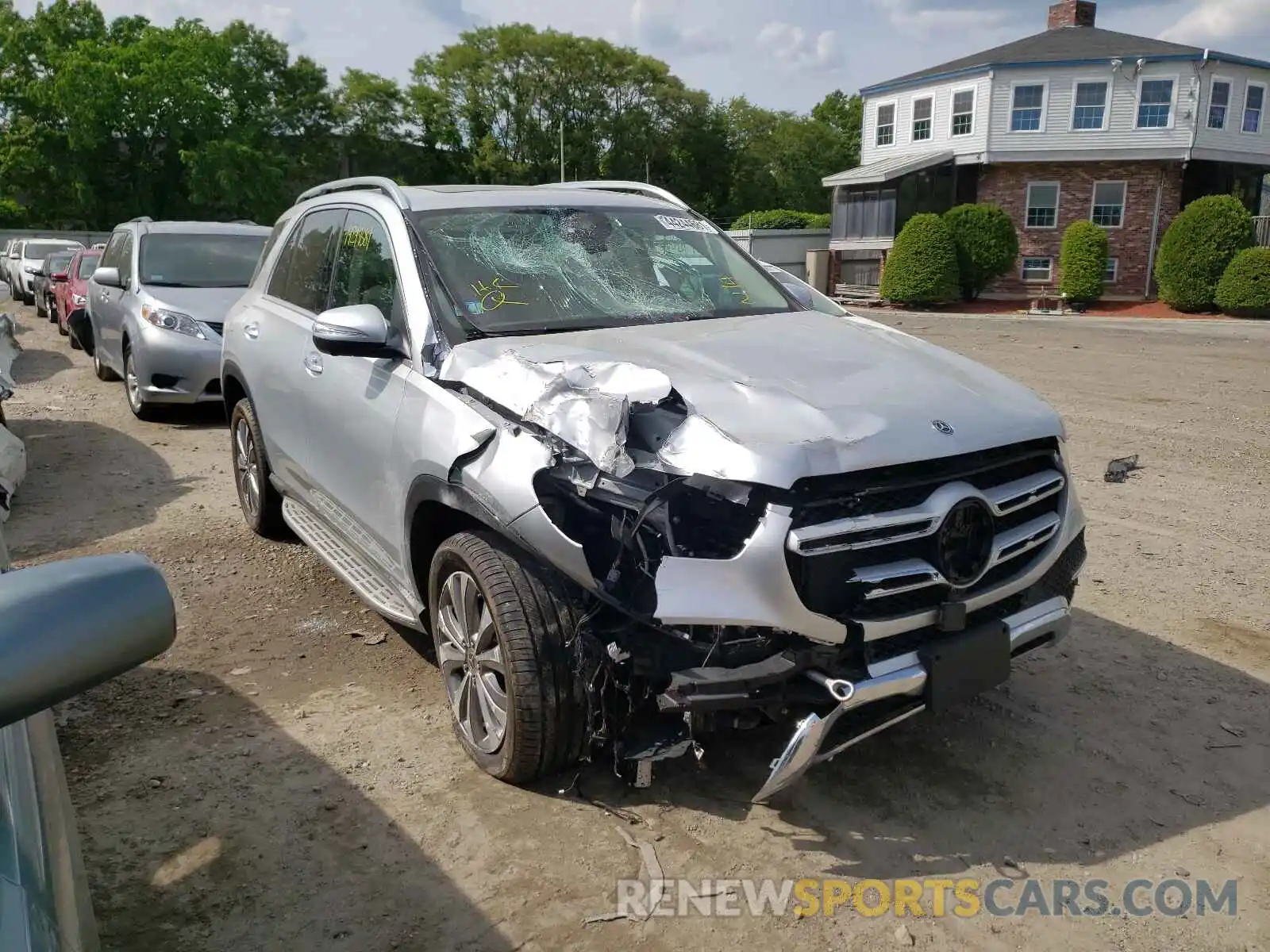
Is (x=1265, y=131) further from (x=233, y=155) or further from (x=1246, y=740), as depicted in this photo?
(x=233, y=155)

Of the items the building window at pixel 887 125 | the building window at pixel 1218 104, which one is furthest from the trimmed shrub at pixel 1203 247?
the building window at pixel 887 125

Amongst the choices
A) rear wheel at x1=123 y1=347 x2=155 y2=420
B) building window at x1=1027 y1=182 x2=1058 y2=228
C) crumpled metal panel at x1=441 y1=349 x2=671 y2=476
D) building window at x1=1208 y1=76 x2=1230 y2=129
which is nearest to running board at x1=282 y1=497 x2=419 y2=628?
crumpled metal panel at x1=441 y1=349 x2=671 y2=476

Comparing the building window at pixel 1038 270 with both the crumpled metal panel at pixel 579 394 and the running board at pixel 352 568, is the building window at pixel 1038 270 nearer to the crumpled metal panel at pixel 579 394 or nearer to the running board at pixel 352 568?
the running board at pixel 352 568

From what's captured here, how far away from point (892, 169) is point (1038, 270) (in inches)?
218

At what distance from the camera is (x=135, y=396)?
9.55m

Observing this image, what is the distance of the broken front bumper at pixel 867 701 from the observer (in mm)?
2771

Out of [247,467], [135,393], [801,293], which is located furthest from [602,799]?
[135,393]

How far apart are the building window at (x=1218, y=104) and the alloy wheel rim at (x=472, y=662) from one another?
3420cm

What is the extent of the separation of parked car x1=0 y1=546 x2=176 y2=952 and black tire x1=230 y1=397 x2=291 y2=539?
4077 millimetres

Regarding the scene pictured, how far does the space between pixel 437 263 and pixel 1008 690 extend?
285 centimetres

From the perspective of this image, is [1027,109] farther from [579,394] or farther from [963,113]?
[579,394]

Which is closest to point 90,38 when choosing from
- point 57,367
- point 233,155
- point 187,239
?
point 233,155

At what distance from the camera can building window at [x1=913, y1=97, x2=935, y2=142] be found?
33.8 meters

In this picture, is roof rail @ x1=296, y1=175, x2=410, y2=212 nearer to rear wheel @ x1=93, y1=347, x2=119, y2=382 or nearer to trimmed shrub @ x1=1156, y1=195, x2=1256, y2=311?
rear wheel @ x1=93, y1=347, x2=119, y2=382
